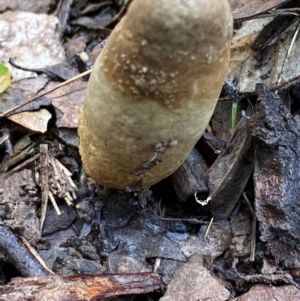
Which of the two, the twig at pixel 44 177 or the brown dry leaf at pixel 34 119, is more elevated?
the brown dry leaf at pixel 34 119

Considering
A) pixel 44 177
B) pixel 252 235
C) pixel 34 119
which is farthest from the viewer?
pixel 34 119

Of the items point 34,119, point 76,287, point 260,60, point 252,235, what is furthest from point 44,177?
point 260,60

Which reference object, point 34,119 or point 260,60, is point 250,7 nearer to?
point 260,60

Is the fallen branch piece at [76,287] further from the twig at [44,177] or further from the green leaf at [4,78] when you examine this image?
the green leaf at [4,78]

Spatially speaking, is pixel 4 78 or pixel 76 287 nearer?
pixel 76 287

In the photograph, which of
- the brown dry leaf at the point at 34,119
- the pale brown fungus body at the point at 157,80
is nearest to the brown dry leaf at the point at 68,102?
the brown dry leaf at the point at 34,119

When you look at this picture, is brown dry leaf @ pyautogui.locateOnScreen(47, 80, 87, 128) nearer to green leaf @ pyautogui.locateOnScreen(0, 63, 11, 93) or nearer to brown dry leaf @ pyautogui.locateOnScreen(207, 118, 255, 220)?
green leaf @ pyautogui.locateOnScreen(0, 63, 11, 93)
